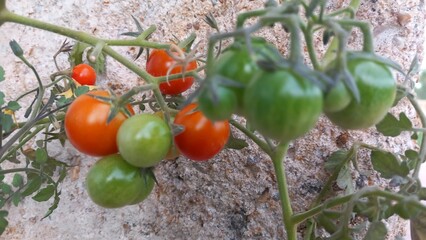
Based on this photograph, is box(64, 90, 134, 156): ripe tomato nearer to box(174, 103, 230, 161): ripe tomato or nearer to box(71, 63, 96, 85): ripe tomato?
box(174, 103, 230, 161): ripe tomato

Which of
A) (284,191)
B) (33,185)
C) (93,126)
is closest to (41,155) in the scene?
(33,185)

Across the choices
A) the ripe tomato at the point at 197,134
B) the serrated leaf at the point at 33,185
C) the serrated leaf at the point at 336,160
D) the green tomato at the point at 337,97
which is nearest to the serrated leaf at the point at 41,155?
the serrated leaf at the point at 33,185

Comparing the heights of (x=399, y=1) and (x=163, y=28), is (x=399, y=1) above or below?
above

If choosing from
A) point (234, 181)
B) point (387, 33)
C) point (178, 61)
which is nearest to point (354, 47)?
point (387, 33)

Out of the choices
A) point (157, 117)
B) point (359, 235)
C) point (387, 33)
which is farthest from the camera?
point (387, 33)

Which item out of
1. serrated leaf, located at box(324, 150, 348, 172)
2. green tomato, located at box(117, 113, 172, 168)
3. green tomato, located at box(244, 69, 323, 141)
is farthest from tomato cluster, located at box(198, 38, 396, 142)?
serrated leaf, located at box(324, 150, 348, 172)

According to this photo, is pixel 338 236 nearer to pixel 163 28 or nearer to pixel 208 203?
pixel 208 203

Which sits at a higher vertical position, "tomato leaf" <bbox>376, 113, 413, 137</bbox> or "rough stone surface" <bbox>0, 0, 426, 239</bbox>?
"tomato leaf" <bbox>376, 113, 413, 137</bbox>
